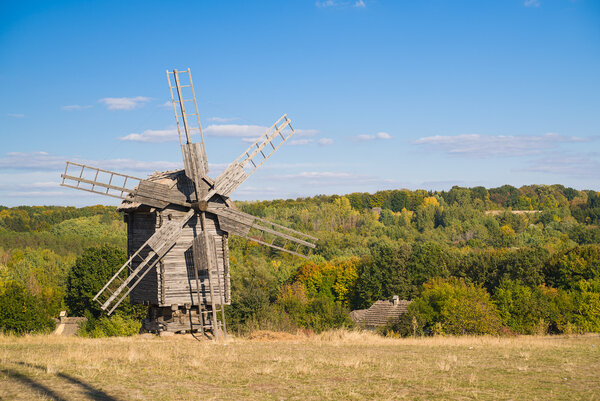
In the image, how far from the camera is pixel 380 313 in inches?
2308

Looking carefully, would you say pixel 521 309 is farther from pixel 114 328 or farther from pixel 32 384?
pixel 32 384

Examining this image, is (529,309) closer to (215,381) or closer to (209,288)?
(209,288)

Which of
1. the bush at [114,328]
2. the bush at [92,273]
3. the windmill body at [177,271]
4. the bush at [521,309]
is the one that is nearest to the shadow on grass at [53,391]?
the windmill body at [177,271]

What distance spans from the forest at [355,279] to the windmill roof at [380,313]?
3679mm

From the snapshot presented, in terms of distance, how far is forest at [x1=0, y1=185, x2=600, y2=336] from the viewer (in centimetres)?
3353

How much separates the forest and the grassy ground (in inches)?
365

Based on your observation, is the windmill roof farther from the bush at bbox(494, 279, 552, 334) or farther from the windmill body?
the windmill body

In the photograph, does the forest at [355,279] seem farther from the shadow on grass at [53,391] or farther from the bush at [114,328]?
the shadow on grass at [53,391]

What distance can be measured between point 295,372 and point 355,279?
69931 millimetres

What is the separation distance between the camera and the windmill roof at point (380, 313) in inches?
2235

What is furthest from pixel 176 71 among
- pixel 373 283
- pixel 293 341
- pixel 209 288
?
pixel 373 283

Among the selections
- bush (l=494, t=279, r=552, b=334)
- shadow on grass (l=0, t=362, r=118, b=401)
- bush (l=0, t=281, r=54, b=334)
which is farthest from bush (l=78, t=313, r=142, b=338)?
bush (l=494, t=279, r=552, b=334)

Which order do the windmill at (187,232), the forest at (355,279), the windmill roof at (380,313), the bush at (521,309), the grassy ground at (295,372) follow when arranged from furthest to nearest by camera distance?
the windmill roof at (380,313), the bush at (521,309), the forest at (355,279), the windmill at (187,232), the grassy ground at (295,372)

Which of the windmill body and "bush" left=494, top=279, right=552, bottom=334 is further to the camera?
"bush" left=494, top=279, right=552, bottom=334
